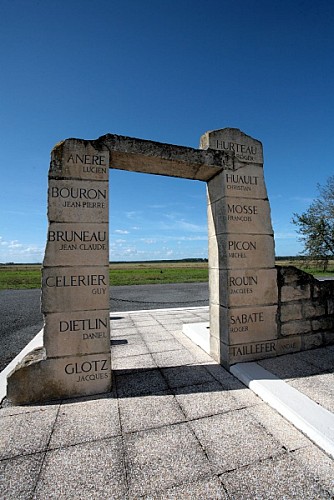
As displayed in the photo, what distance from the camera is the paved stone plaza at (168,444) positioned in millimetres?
1937

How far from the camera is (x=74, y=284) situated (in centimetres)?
344

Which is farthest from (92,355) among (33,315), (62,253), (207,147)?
(33,315)

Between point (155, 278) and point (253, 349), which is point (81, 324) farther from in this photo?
point (155, 278)

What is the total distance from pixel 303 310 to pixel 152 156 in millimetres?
3744

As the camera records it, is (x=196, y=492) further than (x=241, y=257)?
No

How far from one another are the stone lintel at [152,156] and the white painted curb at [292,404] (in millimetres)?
3243

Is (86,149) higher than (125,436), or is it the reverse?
(86,149)

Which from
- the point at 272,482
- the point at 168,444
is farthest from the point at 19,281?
the point at 272,482

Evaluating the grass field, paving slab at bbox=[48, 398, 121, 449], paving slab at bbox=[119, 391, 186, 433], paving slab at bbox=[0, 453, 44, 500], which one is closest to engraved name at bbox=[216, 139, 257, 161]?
paving slab at bbox=[119, 391, 186, 433]

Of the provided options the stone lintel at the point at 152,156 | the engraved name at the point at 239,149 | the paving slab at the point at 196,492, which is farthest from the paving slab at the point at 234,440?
the engraved name at the point at 239,149

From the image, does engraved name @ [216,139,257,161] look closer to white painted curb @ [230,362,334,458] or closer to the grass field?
white painted curb @ [230,362,334,458]

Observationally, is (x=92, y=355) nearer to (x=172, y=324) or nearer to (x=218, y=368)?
(x=218, y=368)

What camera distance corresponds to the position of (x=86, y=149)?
3.59 m

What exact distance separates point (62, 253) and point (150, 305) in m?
8.29
